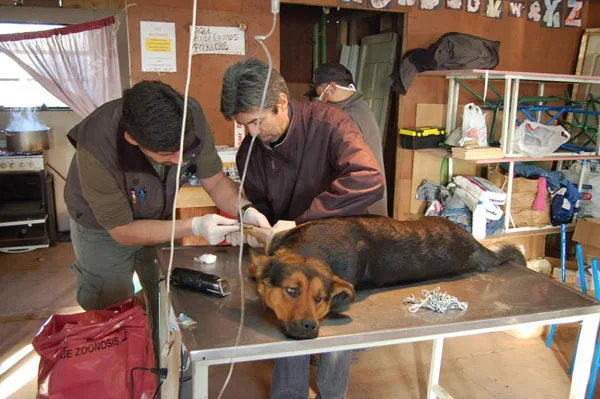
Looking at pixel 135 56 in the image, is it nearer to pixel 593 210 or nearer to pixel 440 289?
pixel 440 289

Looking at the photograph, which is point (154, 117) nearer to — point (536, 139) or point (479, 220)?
point (479, 220)

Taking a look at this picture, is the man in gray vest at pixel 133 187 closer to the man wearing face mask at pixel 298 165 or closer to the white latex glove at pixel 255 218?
the white latex glove at pixel 255 218

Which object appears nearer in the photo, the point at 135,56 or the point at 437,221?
the point at 437,221

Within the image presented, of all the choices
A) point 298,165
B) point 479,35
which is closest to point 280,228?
point 298,165

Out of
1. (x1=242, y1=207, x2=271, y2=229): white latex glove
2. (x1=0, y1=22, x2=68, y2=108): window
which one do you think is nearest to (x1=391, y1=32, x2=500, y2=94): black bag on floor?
(x1=242, y1=207, x2=271, y2=229): white latex glove

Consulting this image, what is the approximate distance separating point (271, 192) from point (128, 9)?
6.53 ft

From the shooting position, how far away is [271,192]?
2010 millimetres

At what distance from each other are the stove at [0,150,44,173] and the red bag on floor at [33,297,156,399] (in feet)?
10.4

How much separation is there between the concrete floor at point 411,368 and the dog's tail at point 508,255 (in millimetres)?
977

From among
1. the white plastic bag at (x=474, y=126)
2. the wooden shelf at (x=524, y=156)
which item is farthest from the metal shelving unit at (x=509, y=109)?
the white plastic bag at (x=474, y=126)

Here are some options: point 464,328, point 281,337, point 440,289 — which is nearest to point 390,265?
point 440,289

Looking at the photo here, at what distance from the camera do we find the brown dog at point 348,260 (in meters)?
1.37

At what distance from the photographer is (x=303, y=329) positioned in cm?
129

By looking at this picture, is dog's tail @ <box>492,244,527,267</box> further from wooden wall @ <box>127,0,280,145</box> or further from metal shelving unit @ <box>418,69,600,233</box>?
wooden wall @ <box>127,0,280,145</box>
